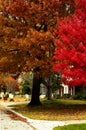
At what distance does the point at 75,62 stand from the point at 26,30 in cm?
1058

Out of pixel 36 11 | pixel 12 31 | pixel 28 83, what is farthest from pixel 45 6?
pixel 28 83

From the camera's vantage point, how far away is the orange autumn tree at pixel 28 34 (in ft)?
114

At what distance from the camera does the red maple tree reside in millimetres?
27203

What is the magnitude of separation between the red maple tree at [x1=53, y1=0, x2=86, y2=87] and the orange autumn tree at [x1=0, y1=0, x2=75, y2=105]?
18.3ft

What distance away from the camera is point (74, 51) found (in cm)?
2738

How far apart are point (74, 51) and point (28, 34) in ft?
29.2

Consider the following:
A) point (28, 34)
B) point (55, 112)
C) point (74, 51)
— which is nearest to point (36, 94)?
point (28, 34)

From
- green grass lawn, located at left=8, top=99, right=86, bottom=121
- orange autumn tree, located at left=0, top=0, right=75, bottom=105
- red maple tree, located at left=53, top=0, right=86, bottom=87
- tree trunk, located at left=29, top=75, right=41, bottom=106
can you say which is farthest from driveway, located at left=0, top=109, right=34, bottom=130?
tree trunk, located at left=29, top=75, right=41, bottom=106

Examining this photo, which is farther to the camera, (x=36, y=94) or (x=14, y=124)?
(x=36, y=94)

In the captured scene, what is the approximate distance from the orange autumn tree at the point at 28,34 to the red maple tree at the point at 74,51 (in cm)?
558

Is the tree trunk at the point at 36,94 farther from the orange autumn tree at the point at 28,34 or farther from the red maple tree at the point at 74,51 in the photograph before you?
the red maple tree at the point at 74,51

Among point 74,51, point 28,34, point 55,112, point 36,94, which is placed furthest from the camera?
point 36,94

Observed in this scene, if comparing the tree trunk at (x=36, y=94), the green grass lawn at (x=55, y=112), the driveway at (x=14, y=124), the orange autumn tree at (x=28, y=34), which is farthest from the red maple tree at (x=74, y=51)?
the tree trunk at (x=36, y=94)

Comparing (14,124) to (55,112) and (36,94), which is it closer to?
(55,112)
